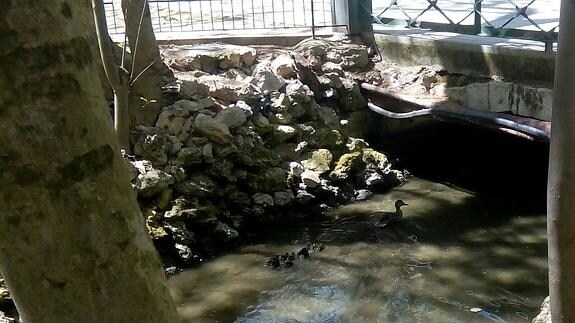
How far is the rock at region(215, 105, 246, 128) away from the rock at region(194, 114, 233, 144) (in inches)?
3.3

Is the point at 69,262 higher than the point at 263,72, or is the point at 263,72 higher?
the point at 69,262

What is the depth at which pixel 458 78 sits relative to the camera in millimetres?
8031

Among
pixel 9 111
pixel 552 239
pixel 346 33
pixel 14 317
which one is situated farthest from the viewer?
pixel 346 33

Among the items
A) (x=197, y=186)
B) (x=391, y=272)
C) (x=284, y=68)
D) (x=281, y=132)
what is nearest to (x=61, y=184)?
(x=391, y=272)

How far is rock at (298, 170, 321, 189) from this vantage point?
7.56 metres

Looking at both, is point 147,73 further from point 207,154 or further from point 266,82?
point 266,82

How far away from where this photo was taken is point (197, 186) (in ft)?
22.8

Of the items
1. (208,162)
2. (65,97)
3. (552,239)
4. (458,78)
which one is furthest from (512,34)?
(65,97)

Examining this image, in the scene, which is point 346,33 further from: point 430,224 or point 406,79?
point 430,224

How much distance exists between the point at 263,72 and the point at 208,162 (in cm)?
149

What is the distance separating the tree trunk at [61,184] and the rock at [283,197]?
619cm

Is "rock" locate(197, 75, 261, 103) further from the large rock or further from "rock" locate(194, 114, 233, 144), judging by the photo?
"rock" locate(194, 114, 233, 144)

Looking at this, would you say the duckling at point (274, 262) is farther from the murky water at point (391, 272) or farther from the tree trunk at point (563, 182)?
the tree trunk at point (563, 182)

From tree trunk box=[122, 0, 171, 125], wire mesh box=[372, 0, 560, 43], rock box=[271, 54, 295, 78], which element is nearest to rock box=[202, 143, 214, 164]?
tree trunk box=[122, 0, 171, 125]
